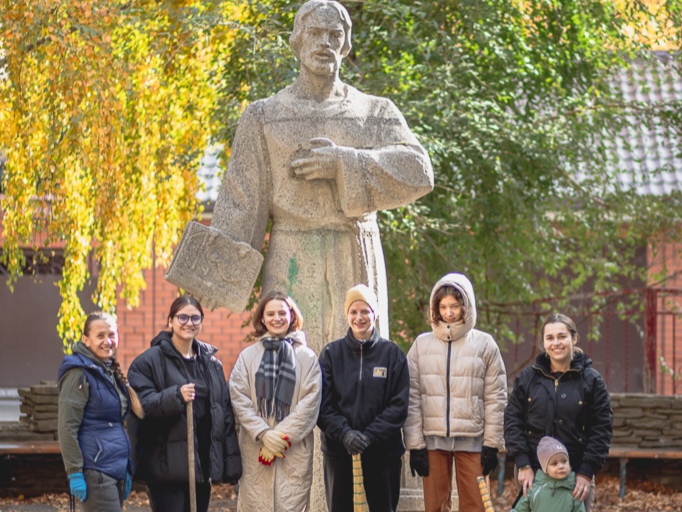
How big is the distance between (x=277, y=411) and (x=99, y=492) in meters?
0.94

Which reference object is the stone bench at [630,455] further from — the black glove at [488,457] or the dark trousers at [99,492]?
the dark trousers at [99,492]

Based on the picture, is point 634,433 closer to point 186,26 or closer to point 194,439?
point 186,26

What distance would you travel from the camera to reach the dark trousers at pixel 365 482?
6680mm

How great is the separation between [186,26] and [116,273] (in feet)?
8.21

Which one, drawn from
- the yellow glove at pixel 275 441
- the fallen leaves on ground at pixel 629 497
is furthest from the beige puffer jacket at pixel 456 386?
the fallen leaves on ground at pixel 629 497

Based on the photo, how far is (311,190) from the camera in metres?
7.02

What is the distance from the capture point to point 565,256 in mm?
12789

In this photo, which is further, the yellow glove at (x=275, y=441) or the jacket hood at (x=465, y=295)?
the jacket hood at (x=465, y=295)

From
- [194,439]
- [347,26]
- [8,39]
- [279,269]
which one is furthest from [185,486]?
[8,39]

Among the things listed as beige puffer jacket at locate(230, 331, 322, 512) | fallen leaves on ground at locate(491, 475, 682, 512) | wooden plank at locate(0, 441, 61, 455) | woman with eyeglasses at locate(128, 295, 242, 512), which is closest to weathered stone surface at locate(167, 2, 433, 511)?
woman with eyeglasses at locate(128, 295, 242, 512)

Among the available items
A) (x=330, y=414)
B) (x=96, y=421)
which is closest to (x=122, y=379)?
(x=96, y=421)

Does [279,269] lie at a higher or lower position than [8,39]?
lower

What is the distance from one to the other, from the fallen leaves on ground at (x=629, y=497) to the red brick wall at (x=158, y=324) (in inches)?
182

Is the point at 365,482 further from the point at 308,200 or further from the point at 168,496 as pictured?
the point at 308,200
